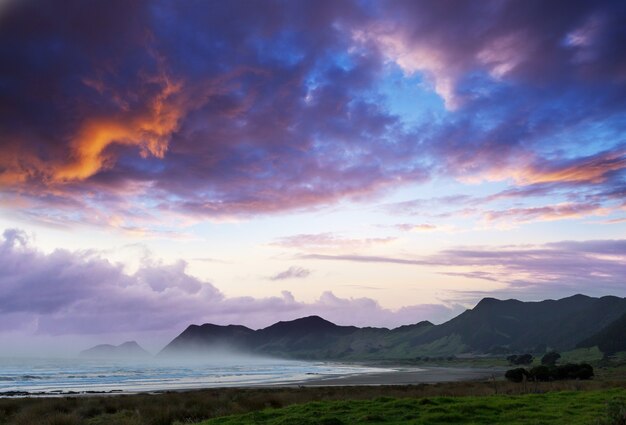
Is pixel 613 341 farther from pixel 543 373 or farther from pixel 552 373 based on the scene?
pixel 543 373

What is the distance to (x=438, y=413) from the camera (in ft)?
71.9

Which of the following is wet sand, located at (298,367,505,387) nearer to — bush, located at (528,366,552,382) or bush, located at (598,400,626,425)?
bush, located at (528,366,552,382)

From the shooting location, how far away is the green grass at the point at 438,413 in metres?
20.8

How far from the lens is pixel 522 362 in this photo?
14712 centimetres

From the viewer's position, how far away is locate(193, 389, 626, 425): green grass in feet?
68.1

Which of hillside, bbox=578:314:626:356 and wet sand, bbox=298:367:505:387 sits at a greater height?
hillside, bbox=578:314:626:356

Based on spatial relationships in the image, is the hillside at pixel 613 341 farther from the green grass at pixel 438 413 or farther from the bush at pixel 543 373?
the green grass at pixel 438 413

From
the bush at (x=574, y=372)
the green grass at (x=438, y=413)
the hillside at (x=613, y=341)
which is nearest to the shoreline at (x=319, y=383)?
the bush at (x=574, y=372)

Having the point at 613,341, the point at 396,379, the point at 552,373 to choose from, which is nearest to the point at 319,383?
the point at 396,379

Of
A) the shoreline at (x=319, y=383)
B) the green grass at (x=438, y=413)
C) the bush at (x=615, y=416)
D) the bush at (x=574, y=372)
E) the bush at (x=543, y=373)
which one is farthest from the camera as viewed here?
the bush at (x=543, y=373)

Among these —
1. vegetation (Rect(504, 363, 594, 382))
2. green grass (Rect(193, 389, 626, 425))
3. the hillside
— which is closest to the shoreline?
vegetation (Rect(504, 363, 594, 382))

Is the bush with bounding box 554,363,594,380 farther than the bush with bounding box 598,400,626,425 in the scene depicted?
Yes

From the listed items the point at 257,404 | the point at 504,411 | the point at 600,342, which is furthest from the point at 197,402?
the point at 600,342

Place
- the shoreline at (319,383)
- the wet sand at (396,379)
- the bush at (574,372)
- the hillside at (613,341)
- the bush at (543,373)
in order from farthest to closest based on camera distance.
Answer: the hillside at (613,341), the wet sand at (396,379), the bush at (543,373), the bush at (574,372), the shoreline at (319,383)
